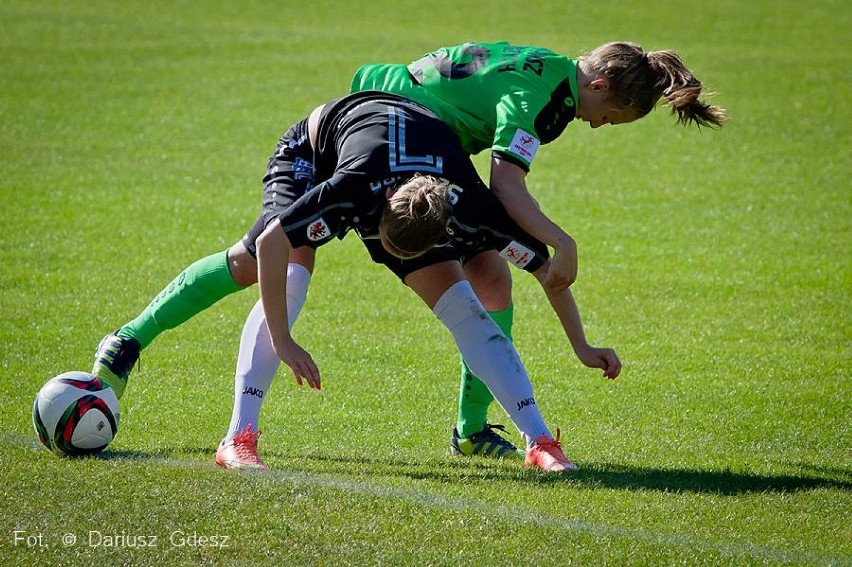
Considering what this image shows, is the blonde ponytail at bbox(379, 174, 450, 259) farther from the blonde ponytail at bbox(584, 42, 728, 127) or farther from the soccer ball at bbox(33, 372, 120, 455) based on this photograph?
the soccer ball at bbox(33, 372, 120, 455)

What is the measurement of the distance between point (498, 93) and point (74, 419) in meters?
2.42

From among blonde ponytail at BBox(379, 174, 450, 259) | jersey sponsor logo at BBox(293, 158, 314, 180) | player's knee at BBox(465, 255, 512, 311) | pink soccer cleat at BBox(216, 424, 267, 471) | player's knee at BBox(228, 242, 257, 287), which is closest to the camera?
blonde ponytail at BBox(379, 174, 450, 259)

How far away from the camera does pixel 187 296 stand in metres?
5.90

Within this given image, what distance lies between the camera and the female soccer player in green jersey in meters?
5.09

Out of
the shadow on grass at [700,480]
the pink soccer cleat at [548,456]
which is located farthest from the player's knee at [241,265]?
the shadow on grass at [700,480]

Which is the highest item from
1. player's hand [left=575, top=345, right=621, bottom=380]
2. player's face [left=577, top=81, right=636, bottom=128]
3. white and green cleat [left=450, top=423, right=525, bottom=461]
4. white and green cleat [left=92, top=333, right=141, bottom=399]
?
player's face [left=577, top=81, right=636, bottom=128]

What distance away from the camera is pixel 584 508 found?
482cm

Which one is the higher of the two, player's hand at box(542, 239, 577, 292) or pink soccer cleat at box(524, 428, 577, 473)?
player's hand at box(542, 239, 577, 292)

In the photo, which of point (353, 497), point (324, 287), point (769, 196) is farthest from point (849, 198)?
point (353, 497)

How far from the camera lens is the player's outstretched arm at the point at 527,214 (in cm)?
504

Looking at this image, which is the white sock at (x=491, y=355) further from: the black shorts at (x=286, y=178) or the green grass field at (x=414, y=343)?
the black shorts at (x=286, y=178)

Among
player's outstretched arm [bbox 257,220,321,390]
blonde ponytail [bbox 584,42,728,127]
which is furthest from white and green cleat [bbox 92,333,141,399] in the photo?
blonde ponytail [bbox 584,42,728,127]

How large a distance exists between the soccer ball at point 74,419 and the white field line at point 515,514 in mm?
184

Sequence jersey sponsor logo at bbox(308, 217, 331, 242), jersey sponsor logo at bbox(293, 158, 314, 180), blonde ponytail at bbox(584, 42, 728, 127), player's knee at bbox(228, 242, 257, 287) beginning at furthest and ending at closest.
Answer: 1. player's knee at bbox(228, 242, 257, 287)
2. jersey sponsor logo at bbox(293, 158, 314, 180)
3. blonde ponytail at bbox(584, 42, 728, 127)
4. jersey sponsor logo at bbox(308, 217, 331, 242)
